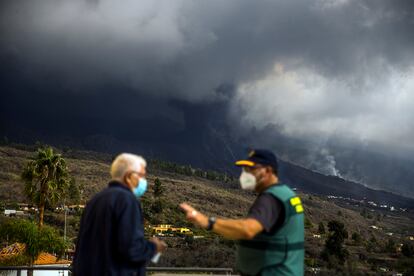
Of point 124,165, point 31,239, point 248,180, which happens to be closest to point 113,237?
point 124,165

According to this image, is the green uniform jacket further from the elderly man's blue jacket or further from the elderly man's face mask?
the elderly man's blue jacket

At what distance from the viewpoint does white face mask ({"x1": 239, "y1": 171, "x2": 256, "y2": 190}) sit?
327 centimetres

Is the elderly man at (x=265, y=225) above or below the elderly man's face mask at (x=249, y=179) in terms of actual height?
below

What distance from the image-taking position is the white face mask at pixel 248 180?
129 inches

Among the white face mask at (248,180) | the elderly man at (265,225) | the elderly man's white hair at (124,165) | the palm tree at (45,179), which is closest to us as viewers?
the elderly man at (265,225)

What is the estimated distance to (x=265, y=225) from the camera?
296 centimetres

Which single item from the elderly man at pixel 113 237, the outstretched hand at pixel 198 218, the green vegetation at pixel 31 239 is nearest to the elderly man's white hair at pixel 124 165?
the elderly man at pixel 113 237

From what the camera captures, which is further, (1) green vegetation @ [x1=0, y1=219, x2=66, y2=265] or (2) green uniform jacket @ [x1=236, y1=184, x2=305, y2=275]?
(1) green vegetation @ [x1=0, y1=219, x2=66, y2=265]

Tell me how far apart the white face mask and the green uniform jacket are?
15cm

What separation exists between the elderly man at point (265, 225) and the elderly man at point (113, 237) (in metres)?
0.38

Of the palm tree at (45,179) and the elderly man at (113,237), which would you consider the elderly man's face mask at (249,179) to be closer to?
the elderly man at (113,237)

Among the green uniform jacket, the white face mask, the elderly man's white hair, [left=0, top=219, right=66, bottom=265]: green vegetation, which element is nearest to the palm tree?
[left=0, top=219, right=66, bottom=265]: green vegetation

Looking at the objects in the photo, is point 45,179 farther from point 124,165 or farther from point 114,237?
point 114,237

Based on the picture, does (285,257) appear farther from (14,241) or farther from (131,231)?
(14,241)
